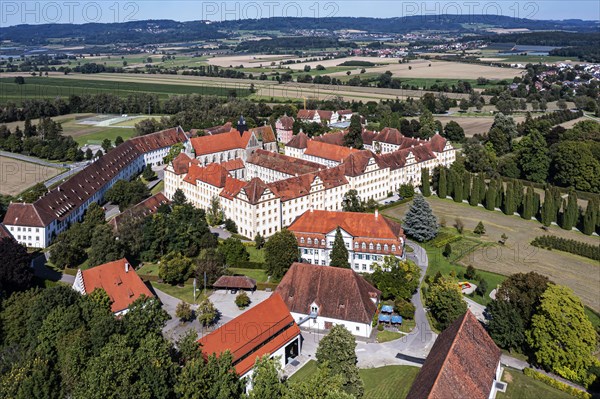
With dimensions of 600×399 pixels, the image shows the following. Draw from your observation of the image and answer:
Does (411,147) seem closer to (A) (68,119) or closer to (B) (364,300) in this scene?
(B) (364,300)

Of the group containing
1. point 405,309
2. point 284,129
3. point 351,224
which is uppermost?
point 284,129

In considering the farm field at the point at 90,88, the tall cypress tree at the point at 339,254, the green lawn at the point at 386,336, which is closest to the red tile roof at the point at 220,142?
the tall cypress tree at the point at 339,254

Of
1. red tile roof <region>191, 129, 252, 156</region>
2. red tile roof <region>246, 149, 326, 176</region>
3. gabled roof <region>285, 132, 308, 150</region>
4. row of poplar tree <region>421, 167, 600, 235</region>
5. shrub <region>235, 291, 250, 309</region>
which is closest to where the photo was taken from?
shrub <region>235, 291, 250, 309</region>

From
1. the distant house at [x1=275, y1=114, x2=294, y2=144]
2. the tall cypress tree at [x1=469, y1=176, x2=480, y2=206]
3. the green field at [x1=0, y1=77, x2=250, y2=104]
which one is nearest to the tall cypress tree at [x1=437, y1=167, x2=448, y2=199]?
the tall cypress tree at [x1=469, y1=176, x2=480, y2=206]

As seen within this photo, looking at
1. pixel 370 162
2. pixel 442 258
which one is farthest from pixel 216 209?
pixel 442 258

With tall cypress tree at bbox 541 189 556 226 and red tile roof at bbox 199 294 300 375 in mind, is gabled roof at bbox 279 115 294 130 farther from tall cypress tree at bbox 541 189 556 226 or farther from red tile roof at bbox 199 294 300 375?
red tile roof at bbox 199 294 300 375

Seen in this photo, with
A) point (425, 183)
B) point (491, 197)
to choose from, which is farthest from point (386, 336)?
point (425, 183)

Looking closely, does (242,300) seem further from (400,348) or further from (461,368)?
(461,368)
